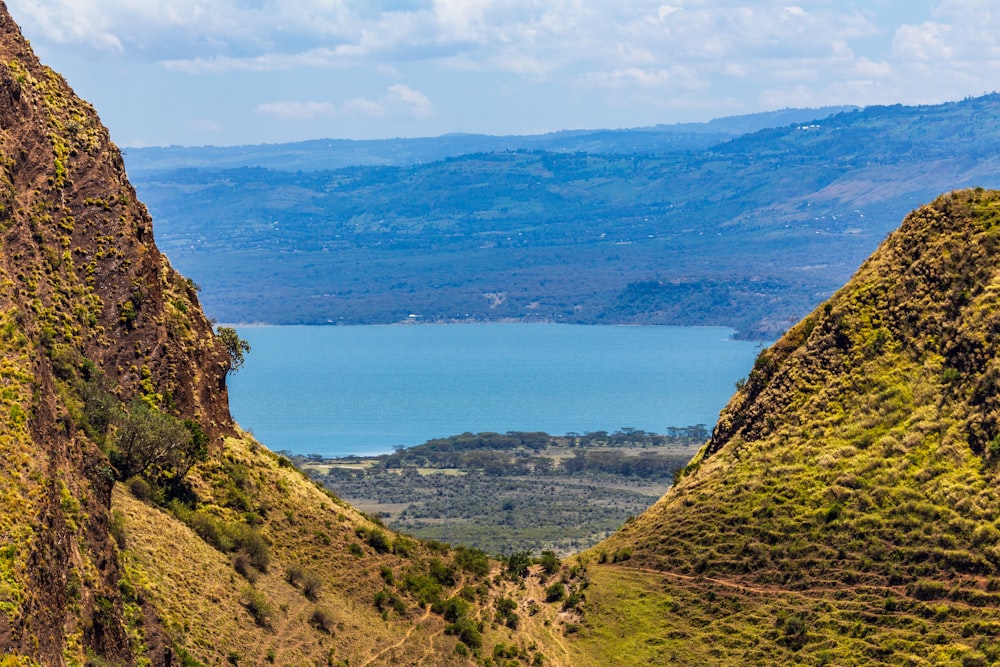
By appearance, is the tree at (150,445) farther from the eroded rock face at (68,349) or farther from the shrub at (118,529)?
the shrub at (118,529)

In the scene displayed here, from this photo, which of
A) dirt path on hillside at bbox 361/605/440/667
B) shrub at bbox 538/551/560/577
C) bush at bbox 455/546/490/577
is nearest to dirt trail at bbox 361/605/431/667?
dirt path on hillside at bbox 361/605/440/667

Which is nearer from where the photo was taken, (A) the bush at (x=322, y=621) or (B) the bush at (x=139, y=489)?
(B) the bush at (x=139, y=489)

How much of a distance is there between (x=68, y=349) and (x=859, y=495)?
2361 cm

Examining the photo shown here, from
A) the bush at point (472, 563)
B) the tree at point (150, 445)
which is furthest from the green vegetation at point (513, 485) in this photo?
the tree at point (150, 445)

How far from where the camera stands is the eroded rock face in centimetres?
2323

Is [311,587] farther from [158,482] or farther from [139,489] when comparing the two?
[139,489]

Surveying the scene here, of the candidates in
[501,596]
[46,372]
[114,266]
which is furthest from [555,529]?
[46,372]

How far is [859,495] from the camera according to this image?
141 feet

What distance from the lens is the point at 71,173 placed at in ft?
135

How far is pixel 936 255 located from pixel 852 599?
13296 millimetres

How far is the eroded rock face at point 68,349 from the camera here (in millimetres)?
23234

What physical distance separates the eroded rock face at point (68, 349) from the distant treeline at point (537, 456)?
114154 mm

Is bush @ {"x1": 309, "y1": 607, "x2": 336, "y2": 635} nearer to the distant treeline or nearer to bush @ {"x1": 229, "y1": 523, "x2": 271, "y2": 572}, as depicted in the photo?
bush @ {"x1": 229, "y1": 523, "x2": 271, "y2": 572}

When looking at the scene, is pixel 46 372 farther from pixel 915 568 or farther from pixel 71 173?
pixel 915 568
